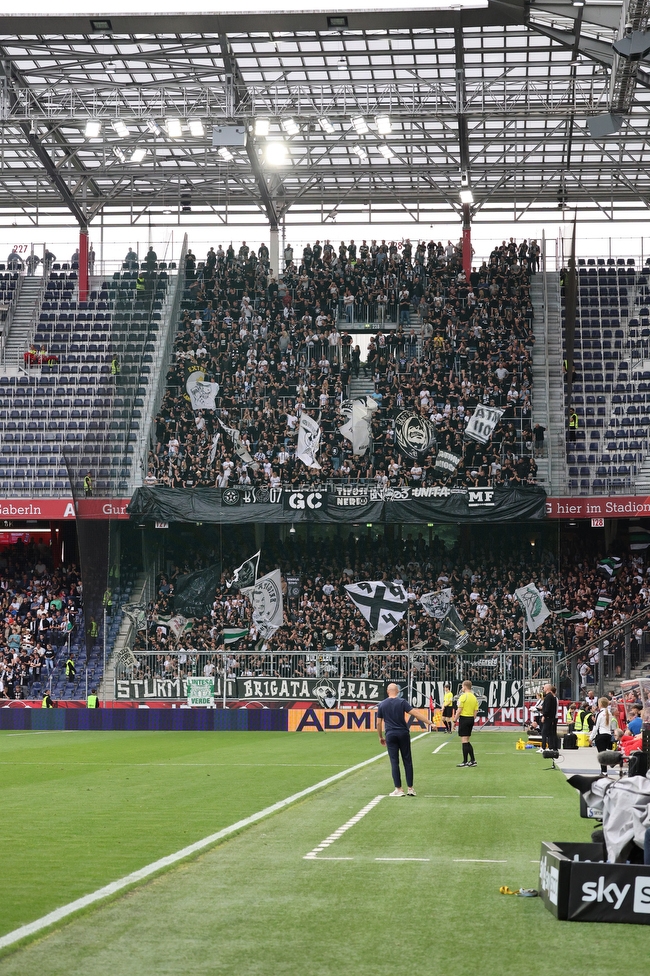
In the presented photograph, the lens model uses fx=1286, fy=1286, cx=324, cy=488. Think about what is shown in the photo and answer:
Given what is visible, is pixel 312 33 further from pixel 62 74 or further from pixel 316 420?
A: pixel 316 420

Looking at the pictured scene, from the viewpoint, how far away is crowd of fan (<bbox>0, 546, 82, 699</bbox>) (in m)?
42.5

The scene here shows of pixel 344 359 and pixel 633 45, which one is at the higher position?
pixel 633 45

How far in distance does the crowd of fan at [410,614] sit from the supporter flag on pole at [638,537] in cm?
112

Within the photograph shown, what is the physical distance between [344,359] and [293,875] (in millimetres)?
37833

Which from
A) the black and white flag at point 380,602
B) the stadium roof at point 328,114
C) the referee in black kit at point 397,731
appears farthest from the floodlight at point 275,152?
the referee in black kit at point 397,731

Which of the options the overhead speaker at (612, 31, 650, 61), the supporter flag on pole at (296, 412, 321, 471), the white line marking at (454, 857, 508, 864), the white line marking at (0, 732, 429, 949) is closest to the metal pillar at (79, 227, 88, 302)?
the supporter flag on pole at (296, 412, 321, 471)

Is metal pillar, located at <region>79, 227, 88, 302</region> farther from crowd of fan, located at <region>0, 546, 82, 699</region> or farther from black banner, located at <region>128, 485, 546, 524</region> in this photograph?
black banner, located at <region>128, 485, 546, 524</region>

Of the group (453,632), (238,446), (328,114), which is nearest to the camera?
(453,632)

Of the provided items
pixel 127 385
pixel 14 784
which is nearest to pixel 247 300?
pixel 127 385

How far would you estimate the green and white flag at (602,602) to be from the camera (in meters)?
43.7

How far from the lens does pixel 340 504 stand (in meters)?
42.9

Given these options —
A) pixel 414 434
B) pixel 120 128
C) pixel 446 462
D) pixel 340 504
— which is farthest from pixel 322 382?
pixel 120 128

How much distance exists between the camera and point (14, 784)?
63.7 ft

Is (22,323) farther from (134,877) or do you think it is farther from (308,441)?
(134,877)
